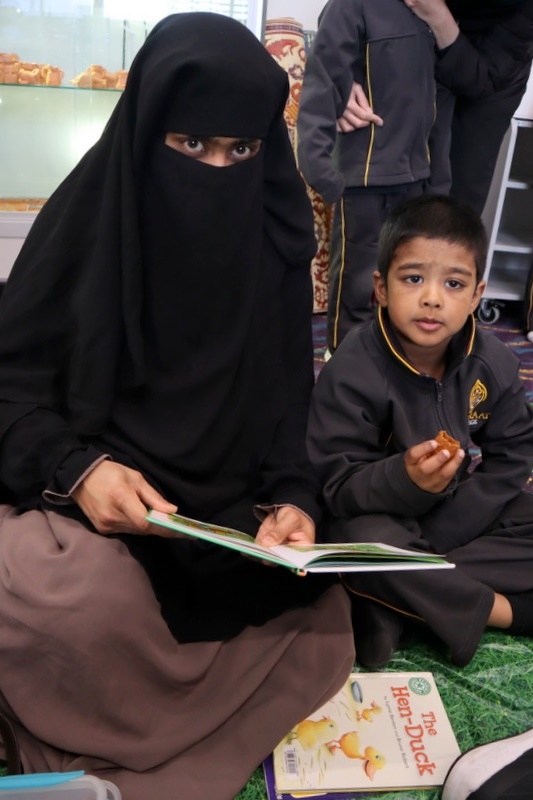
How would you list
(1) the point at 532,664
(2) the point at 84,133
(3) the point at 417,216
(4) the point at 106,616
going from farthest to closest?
(2) the point at 84,133 < (3) the point at 417,216 < (1) the point at 532,664 < (4) the point at 106,616

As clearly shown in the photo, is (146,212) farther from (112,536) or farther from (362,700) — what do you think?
(362,700)

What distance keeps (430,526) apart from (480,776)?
51 centimetres

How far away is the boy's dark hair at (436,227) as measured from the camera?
1399mm

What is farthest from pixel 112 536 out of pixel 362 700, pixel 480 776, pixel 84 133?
pixel 84 133

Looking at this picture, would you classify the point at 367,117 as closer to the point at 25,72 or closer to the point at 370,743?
the point at 25,72

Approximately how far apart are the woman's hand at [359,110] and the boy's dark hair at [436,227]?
878mm

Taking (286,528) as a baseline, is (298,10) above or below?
above

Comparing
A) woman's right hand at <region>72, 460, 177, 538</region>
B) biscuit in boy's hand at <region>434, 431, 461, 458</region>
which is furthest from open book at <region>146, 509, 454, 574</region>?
biscuit in boy's hand at <region>434, 431, 461, 458</region>

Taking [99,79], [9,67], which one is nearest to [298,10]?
[99,79]

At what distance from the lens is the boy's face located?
1.37 metres

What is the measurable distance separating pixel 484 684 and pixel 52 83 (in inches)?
86.7

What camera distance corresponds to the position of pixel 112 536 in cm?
107

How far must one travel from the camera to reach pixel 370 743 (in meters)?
1.12

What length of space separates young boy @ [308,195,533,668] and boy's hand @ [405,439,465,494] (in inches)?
2.1
